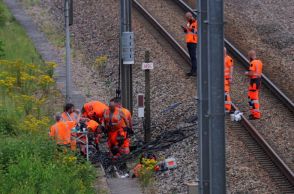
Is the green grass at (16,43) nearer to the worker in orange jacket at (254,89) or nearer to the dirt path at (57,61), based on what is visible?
the dirt path at (57,61)

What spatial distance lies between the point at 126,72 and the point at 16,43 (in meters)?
7.43

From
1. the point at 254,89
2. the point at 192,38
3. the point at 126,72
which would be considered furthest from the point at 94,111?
the point at 192,38

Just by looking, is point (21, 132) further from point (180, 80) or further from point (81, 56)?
point (81, 56)

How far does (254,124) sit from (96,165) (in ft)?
11.6

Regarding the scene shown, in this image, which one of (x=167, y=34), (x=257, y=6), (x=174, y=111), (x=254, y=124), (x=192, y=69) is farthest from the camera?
(x=257, y=6)

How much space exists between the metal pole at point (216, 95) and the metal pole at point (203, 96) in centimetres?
16

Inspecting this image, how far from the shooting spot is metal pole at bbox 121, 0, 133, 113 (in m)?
20.1

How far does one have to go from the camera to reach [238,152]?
17844 millimetres

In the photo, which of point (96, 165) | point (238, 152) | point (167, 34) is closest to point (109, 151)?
point (96, 165)

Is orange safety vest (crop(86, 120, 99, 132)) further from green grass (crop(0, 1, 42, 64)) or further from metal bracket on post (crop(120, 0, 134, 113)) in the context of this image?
green grass (crop(0, 1, 42, 64))

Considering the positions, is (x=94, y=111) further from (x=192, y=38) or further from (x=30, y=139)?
(x=192, y=38)

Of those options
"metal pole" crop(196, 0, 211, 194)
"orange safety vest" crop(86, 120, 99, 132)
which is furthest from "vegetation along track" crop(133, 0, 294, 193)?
"metal pole" crop(196, 0, 211, 194)

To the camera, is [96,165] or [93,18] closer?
[96,165]

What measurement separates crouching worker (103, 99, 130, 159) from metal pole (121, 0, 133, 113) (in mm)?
2207
